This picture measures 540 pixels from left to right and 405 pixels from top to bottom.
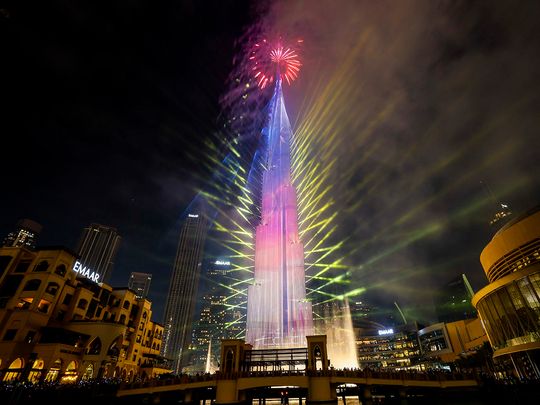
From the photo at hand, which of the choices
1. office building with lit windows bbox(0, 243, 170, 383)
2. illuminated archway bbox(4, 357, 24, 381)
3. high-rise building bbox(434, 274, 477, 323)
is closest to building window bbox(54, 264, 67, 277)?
office building with lit windows bbox(0, 243, 170, 383)

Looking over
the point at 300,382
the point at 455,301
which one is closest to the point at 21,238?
the point at 300,382

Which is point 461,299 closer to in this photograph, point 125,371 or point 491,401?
point 491,401

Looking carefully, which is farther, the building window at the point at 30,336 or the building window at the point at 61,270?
the building window at the point at 61,270

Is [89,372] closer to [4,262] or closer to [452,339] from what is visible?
[4,262]

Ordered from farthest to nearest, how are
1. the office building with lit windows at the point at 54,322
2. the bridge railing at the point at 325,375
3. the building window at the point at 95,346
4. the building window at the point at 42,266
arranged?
the building window at the point at 95,346 < the building window at the point at 42,266 < the office building with lit windows at the point at 54,322 < the bridge railing at the point at 325,375

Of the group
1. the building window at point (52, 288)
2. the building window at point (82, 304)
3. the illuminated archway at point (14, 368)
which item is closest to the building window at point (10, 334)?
the illuminated archway at point (14, 368)

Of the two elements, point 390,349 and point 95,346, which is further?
point 390,349

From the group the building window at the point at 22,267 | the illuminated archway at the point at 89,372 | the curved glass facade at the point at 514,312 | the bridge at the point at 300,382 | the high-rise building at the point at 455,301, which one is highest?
the high-rise building at the point at 455,301

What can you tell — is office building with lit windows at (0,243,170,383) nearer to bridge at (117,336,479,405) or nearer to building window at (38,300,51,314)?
building window at (38,300,51,314)

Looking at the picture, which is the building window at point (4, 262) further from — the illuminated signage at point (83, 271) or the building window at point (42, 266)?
the illuminated signage at point (83, 271)
